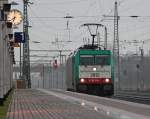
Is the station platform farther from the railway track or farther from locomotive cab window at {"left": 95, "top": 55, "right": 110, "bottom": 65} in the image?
locomotive cab window at {"left": 95, "top": 55, "right": 110, "bottom": 65}

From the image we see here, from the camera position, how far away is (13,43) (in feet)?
214

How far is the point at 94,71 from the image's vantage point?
152 ft

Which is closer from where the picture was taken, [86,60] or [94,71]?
[94,71]

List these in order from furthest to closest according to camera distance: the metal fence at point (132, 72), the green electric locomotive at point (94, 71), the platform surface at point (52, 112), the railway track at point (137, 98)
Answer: the metal fence at point (132, 72), the green electric locomotive at point (94, 71), the railway track at point (137, 98), the platform surface at point (52, 112)

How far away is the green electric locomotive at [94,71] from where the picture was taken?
4606 cm

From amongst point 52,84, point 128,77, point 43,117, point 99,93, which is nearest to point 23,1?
point 99,93

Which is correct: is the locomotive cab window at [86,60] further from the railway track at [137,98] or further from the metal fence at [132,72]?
the metal fence at [132,72]

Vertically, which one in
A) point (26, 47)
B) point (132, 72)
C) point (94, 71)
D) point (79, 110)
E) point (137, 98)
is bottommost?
point (137, 98)

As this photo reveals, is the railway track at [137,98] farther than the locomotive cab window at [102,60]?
No

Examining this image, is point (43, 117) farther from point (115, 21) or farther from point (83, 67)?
point (115, 21)

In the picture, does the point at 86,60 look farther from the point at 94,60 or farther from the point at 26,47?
the point at 26,47

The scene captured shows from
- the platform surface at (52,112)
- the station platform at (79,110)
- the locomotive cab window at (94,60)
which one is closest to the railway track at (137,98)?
the locomotive cab window at (94,60)

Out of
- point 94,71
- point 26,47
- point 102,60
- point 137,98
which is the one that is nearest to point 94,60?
point 102,60

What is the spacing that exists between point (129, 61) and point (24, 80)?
184ft
